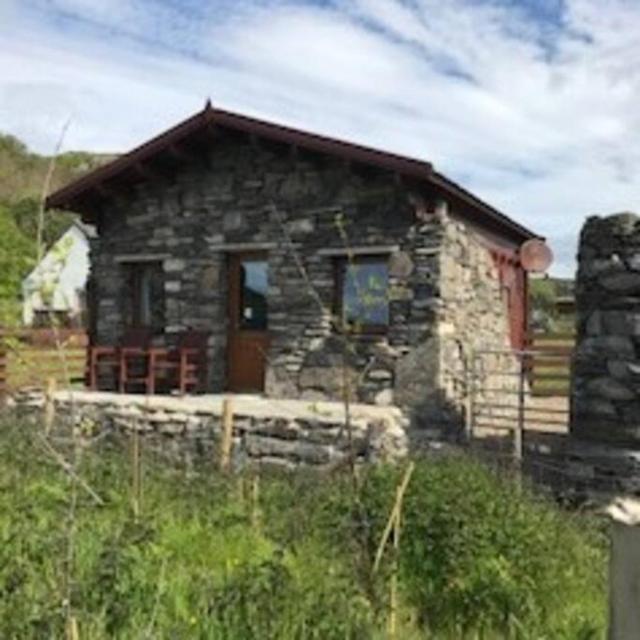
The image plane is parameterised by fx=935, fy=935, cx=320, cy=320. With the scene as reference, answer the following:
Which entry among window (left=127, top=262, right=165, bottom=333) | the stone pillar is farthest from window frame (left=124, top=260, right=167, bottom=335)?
the stone pillar

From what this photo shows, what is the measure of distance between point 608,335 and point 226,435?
416 centimetres

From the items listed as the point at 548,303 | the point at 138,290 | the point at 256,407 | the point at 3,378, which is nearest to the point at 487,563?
the point at 256,407

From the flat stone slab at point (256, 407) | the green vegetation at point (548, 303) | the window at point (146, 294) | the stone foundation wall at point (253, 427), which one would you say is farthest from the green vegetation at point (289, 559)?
the green vegetation at point (548, 303)

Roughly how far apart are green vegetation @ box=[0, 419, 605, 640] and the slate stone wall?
4.38 metres

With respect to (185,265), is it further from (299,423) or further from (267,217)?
(299,423)

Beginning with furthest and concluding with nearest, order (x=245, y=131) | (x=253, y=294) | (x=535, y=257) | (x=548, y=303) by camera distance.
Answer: (x=548, y=303)
(x=535, y=257)
(x=253, y=294)
(x=245, y=131)

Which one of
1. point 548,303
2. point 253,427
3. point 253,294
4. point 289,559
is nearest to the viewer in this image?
point 289,559

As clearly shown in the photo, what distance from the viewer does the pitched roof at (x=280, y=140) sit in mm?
11820

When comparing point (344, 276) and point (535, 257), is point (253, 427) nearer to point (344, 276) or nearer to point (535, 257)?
point (344, 276)

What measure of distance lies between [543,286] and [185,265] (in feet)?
67.9

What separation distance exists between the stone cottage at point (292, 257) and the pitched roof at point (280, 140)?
→ 25mm

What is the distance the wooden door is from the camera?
13.8 m

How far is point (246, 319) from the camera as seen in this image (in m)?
13.9

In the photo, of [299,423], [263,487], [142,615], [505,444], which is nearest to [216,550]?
[142,615]
